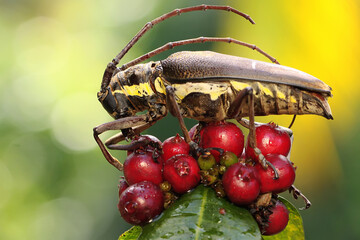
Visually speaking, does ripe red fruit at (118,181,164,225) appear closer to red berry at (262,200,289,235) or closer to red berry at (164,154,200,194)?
red berry at (164,154,200,194)

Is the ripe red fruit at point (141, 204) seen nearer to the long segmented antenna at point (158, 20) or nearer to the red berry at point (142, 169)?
the red berry at point (142, 169)

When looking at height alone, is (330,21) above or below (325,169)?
above

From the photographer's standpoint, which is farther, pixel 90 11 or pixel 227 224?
pixel 90 11

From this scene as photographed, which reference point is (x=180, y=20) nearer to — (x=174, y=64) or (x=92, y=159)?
(x=92, y=159)

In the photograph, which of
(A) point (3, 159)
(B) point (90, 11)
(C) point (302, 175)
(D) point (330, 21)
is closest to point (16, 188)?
(A) point (3, 159)

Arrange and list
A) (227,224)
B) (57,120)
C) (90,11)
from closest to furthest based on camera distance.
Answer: (227,224), (57,120), (90,11)

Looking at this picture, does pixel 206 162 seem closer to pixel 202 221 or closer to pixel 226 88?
pixel 202 221

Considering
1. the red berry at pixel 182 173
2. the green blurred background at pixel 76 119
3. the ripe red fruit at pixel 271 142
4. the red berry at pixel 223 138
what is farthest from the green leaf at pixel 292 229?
the green blurred background at pixel 76 119

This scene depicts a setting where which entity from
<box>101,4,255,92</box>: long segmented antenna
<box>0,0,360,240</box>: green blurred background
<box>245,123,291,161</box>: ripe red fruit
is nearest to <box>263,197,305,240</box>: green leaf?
<box>245,123,291,161</box>: ripe red fruit
